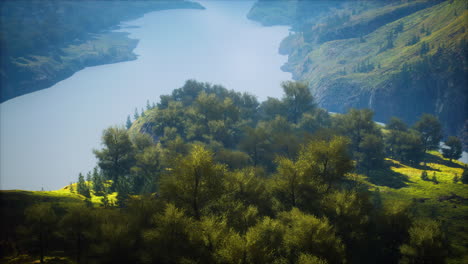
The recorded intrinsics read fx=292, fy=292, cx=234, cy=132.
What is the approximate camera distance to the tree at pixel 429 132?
5207 inches

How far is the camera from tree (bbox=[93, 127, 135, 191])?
78125 millimetres

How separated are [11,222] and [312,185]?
50190 mm

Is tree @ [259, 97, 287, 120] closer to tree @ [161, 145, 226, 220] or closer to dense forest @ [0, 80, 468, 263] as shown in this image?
dense forest @ [0, 80, 468, 263]

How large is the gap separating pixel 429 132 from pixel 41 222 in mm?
148064

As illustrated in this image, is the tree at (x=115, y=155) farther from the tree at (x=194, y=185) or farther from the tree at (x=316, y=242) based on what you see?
the tree at (x=316, y=242)

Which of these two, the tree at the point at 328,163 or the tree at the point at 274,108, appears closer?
the tree at the point at 328,163

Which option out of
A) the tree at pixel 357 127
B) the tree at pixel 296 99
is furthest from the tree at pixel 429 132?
the tree at pixel 296 99

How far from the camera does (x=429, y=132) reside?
434 feet

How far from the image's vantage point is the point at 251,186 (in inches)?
2088

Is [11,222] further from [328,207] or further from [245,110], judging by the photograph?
[245,110]

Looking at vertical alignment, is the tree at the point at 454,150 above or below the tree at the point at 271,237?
above

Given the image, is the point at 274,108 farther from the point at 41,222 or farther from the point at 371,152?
the point at 41,222

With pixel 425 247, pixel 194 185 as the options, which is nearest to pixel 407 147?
pixel 425 247

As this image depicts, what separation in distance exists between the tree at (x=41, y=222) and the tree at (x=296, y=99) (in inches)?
3923
